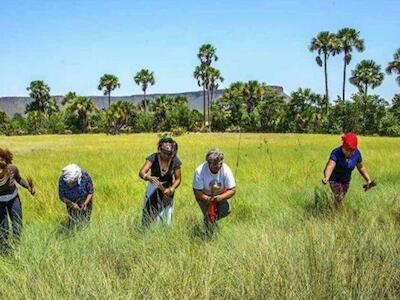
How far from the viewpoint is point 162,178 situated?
634cm

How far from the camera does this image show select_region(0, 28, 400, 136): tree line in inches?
2207

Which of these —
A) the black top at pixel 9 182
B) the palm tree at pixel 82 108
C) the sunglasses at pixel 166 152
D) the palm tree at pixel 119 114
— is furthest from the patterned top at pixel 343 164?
the palm tree at pixel 82 108

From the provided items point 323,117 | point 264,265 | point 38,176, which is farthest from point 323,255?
point 323,117

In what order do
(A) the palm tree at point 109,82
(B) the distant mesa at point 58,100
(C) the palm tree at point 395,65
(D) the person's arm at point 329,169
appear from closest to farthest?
1. (D) the person's arm at point 329,169
2. (C) the palm tree at point 395,65
3. (A) the palm tree at point 109,82
4. (B) the distant mesa at point 58,100

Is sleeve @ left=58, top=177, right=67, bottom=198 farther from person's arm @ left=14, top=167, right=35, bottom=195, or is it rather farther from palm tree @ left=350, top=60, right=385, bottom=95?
palm tree @ left=350, top=60, right=385, bottom=95

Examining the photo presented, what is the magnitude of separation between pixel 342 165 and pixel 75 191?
11.7 ft

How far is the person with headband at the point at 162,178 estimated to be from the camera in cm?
616

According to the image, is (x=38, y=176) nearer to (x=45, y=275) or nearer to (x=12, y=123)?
(x=45, y=275)

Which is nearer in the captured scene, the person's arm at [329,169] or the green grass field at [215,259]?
the green grass field at [215,259]

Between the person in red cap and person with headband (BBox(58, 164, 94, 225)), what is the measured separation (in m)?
3.12

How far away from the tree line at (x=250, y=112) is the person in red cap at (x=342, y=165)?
155 feet

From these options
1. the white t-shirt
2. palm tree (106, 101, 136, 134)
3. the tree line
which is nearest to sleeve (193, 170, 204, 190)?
the white t-shirt

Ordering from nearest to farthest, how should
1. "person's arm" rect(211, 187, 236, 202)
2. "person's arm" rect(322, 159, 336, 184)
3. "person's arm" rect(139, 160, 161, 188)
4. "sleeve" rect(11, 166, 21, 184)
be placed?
"person's arm" rect(211, 187, 236, 202) < "sleeve" rect(11, 166, 21, 184) < "person's arm" rect(139, 160, 161, 188) < "person's arm" rect(322, 159, 336, 184)

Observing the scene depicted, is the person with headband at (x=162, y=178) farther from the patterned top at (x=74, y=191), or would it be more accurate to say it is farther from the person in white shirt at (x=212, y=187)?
the patterned top at (x=74, y=191)
